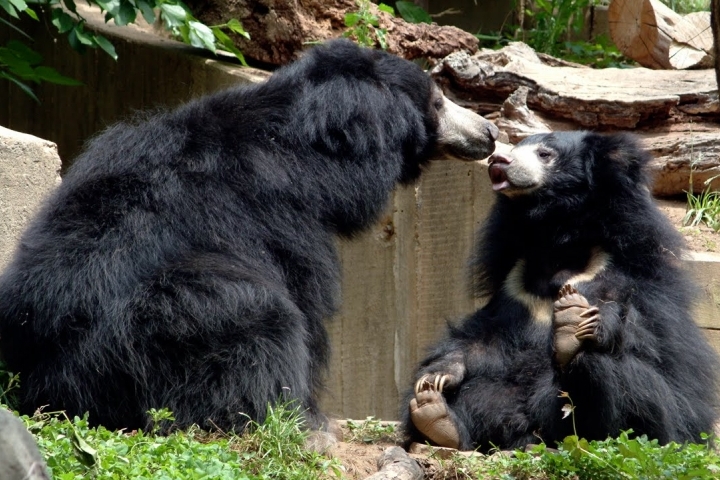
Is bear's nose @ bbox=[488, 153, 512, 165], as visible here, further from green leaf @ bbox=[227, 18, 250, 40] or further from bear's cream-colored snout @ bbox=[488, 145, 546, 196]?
green leaf @ bbox=[227, 18, 250, 40]

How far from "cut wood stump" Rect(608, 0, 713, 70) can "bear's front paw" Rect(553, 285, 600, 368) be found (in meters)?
4.13

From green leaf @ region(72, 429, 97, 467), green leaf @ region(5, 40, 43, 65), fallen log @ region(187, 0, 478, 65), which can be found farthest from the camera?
fallen log @ region(187, 0, 478, 65)

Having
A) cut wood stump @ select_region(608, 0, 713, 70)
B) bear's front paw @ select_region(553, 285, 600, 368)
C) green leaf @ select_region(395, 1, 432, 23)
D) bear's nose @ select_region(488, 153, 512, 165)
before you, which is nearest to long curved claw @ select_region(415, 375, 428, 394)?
bear's front paw @ select_region(553, 285, 600, 368)

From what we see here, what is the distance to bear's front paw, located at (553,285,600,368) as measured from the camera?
4.46 m

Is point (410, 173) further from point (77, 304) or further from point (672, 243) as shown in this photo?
point (77, 304)

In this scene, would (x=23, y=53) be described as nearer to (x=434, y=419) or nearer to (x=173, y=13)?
(x=173, y=13)

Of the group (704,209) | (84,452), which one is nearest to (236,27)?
(704,209)

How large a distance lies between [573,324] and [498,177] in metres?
0.99

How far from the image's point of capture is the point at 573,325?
4.48 metres

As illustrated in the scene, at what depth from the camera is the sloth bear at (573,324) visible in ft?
14.9

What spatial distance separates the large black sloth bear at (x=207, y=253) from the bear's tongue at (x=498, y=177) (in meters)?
0.45

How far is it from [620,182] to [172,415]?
226 centimetres

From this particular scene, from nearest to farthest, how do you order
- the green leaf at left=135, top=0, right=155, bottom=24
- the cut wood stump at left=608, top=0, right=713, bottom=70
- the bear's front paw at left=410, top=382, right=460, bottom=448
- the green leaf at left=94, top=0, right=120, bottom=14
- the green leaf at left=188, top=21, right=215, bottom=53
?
the bear's front paw at left=410, top=382, right=460, bottom=448 → the green leaf at left=94, top=0, right=120, bottom=14 → the green leaf at left=135, top=0, right=155, bottom=24 → the green leaf at left=188, top=21, right=215, bottom=53 → the cut wood stump at left=608, top=0, right=713, bottom=70

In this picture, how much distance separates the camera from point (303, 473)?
3.76 metres
